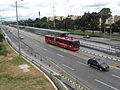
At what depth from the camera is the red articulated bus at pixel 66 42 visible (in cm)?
4928

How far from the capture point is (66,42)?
171 ft

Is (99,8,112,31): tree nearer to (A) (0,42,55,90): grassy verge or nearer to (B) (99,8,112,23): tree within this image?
(B) (99,8,112,23): tree

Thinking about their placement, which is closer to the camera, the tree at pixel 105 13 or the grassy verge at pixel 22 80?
the grassy verge at pixel 22 80

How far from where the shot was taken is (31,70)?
27672mm

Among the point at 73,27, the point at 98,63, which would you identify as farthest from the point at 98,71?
the point at 73,27

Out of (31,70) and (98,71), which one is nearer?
(31,70)

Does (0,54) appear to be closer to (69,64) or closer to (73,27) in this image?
(69,64)

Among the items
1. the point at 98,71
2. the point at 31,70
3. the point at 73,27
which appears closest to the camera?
the point at 31,70

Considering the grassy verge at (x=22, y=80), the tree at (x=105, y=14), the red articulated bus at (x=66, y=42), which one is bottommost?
the grassy verge at (x=22, y=80)

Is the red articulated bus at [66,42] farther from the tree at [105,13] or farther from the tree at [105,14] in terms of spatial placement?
the tree at [105,13]

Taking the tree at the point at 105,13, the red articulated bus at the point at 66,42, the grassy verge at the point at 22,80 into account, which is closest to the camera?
the grassy verge at the point at 22,80

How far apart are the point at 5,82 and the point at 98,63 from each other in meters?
14.5

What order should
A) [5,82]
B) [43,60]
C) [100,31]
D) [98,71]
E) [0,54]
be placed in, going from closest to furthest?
[5,82] → [98,71] → [43,60] → [0,54] → [100,31]

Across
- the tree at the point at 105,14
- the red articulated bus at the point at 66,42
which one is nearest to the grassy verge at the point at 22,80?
the red articulated bus at the point at 66,42
